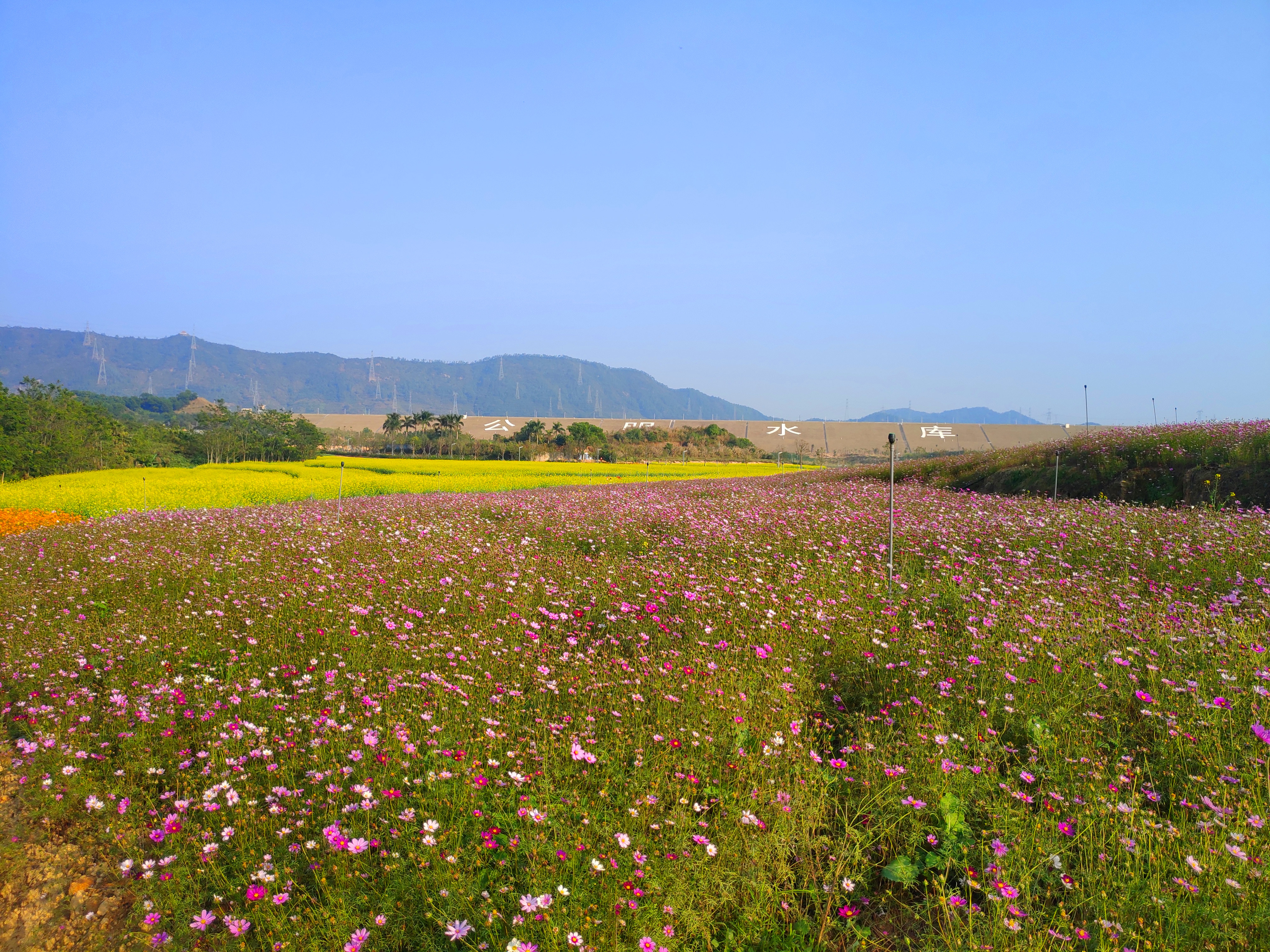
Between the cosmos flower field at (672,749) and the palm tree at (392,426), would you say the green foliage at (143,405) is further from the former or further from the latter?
the cosmos flower field at (672,749)

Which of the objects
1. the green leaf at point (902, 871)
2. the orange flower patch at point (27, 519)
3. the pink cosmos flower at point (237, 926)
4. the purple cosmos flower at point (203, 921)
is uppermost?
the orange flower patch at point (27, 519)

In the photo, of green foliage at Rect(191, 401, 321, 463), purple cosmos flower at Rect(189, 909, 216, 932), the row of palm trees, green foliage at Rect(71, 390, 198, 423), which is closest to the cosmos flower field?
purple cosmos flower at Rect(189, 909, 216, 932)

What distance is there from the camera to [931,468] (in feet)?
61.3

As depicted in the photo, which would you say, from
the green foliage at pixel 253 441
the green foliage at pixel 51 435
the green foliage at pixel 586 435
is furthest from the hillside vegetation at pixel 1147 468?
the green foliage at pixel 253 441

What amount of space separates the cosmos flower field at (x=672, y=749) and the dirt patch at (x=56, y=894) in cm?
10

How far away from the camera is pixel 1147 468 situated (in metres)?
12.3

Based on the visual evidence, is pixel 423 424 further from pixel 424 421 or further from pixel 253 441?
pixel 253 441

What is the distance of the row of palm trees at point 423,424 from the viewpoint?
67.6m

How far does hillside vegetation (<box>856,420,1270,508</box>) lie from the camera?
10.5 metres

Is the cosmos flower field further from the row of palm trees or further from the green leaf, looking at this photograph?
the row of palm trees

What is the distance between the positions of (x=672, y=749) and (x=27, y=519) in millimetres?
17750

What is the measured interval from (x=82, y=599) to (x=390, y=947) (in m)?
6.24

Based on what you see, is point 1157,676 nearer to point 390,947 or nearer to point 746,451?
point 390,947

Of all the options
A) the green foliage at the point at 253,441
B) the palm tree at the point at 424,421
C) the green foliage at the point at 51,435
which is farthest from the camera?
the palm tree at the point at 424,421
